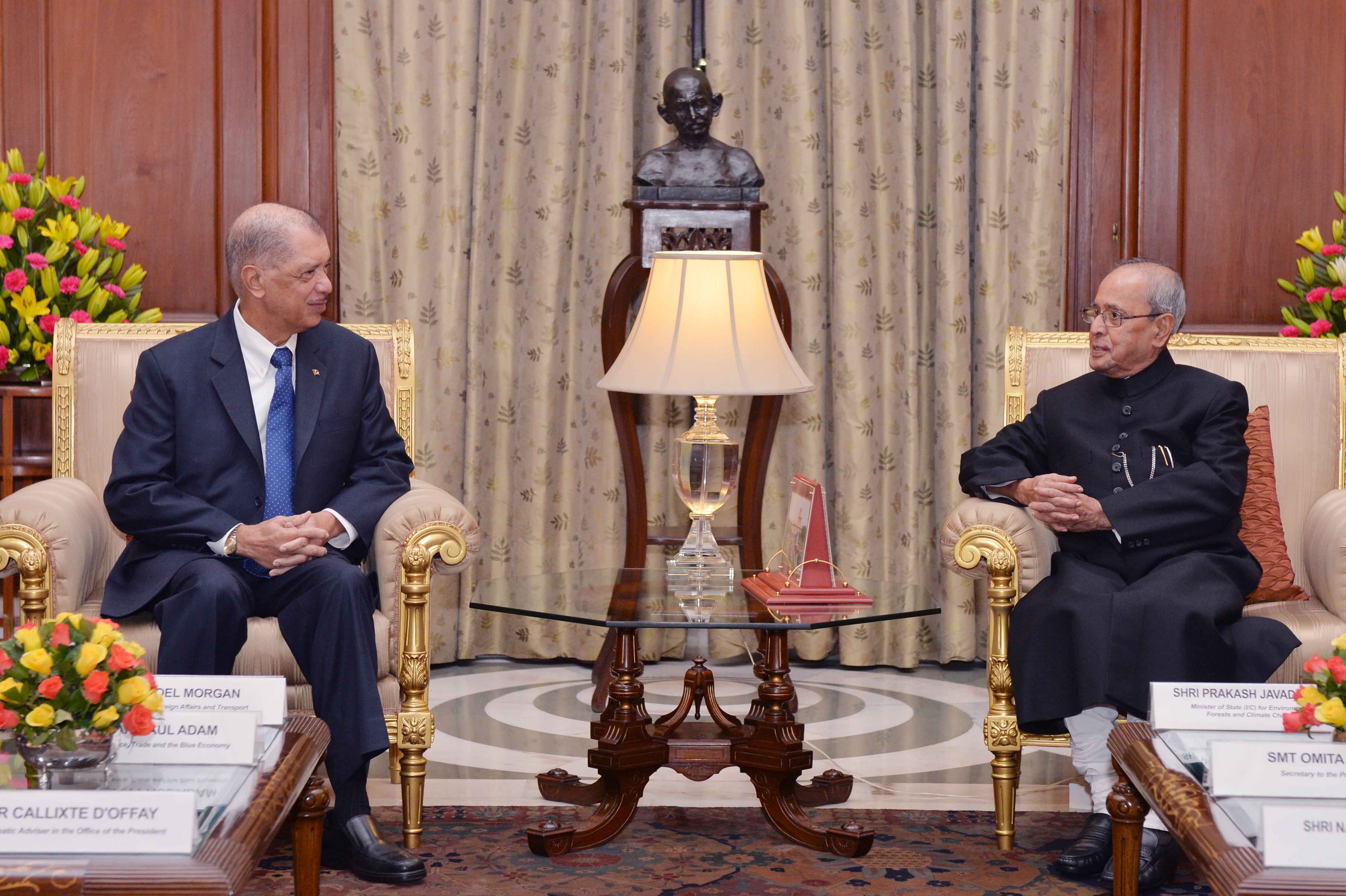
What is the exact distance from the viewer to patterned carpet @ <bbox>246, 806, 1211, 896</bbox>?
8.24ft

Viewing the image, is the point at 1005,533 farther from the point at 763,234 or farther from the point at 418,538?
the point at 763,234

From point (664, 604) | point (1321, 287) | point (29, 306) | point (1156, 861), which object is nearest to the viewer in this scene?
point (1156, 861)

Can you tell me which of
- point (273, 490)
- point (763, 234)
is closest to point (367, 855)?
point (273, 490)

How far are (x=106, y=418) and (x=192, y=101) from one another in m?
1.47

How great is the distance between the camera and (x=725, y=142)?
14.5 ft

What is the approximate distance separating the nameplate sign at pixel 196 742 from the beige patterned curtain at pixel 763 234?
97.6 inches

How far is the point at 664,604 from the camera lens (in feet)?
8.72

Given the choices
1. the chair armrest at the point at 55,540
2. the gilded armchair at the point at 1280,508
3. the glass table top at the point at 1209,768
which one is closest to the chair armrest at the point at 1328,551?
the gilded armchair at the point at 1280,508

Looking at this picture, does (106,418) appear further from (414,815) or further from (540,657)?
(540,657)

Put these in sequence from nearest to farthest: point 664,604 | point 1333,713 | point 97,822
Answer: point 97,822 → point 1333,713 → point 664,604

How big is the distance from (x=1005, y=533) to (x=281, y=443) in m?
1.50

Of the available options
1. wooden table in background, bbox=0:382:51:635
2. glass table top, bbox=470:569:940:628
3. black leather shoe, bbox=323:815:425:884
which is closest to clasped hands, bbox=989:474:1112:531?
glass table top, bbox=470:569:940:628

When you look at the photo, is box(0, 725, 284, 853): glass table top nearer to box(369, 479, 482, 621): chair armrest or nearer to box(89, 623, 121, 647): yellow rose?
box(89, 623, 121, 647): yellow rose

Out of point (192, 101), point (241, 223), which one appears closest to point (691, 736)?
point (241, 223)
